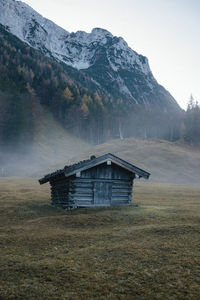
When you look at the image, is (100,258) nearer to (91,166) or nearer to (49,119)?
(91,166)

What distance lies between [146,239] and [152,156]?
6228 cm

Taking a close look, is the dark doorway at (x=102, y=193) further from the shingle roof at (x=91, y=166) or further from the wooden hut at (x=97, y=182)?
the shingle roof at (x=91, y=166)

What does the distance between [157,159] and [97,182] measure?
169ft

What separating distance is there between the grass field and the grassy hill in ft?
139

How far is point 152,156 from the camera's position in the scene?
2872 inches

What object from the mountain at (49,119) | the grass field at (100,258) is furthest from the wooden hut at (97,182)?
the mountain at (49,119)

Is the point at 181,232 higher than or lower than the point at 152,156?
lower

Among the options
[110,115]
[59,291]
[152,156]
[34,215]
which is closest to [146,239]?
[59,291]

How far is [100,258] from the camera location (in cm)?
973

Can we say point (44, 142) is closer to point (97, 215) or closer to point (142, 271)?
point (97, 215)

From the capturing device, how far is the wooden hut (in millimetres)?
20406

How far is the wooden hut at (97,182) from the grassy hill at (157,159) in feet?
114

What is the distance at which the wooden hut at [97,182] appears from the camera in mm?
20406

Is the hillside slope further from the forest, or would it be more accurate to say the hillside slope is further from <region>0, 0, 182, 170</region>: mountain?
the forest
